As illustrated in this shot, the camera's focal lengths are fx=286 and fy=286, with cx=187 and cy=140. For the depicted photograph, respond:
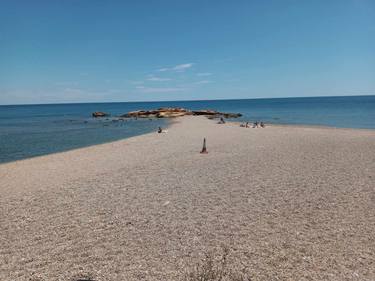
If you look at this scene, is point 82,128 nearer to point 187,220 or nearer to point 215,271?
point 187,220

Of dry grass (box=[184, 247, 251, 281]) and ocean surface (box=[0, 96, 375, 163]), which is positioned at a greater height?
dry grass (box=[184, 247, 251, 281])

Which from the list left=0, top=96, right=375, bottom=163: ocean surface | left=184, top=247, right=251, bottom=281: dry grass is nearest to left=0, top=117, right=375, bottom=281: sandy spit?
left=184, top=247, right=251, bottom=281: dry grass

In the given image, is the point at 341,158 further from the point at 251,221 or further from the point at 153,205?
the point at 153,205

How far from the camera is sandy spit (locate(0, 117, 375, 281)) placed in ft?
18.4

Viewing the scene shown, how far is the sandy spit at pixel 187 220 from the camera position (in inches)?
221

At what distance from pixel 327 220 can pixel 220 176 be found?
5416 mm

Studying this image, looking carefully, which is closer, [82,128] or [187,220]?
[187,220]

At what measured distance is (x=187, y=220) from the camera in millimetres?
7746

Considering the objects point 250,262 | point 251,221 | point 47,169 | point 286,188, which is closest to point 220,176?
point 286,188

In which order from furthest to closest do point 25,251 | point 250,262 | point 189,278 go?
point 25,251 → point 250,262 → point 189,278

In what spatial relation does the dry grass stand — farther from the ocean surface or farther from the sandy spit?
the ocean surface

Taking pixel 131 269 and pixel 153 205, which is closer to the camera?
pixel 131 269

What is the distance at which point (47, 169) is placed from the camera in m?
15.6

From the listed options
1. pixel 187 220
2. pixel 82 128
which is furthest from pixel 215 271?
pixel 82 128
